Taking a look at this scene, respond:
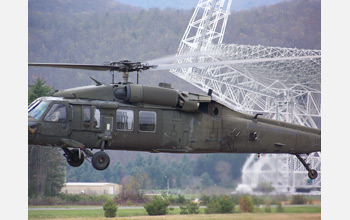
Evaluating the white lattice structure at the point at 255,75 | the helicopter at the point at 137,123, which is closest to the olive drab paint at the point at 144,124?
the helicopter at the point at 137,123

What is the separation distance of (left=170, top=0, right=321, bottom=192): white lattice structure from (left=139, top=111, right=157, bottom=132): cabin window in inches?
385

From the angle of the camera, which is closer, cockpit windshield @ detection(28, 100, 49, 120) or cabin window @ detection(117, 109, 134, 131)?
cockpit windshield @ detection(28, 100, 49, 120)

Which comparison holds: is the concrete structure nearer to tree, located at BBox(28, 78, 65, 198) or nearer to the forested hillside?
tree, located at BBox(28, 78, 65, 198)

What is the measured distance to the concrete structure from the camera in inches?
791

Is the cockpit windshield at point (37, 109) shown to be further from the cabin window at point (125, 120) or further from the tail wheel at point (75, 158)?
the cabin window at point (125, 120)

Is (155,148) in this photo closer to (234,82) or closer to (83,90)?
(83,90)

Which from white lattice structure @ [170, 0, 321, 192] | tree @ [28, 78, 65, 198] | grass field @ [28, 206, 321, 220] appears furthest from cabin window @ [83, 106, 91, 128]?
white lattice structure @ [170, 0, 321, 192]

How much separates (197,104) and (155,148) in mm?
1453

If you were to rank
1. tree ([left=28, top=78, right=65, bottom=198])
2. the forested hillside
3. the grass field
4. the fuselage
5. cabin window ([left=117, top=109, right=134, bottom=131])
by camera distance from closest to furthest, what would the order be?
the fuselage < cabin window ([left=117, top=109, right=134, bottom=131]) < the grass field < tree ([left=28, top=78, right=65, bottom=198]) < the forested hillside

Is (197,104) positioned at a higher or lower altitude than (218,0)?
lower

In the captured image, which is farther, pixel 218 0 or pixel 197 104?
pixel 218 0
